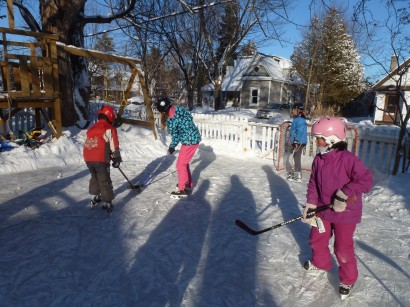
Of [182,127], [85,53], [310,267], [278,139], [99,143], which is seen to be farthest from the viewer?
[278,139]

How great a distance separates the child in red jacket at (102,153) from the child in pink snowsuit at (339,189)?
2.95m

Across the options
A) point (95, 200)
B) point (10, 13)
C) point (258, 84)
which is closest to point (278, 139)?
point (95, 200)

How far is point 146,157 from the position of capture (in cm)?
888

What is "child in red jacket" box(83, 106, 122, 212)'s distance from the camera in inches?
175

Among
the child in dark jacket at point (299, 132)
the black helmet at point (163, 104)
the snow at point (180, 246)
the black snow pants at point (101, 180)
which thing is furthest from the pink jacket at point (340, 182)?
the child in dark jacket at point (299, 132)

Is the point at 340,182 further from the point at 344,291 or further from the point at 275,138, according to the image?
the point at 275,138

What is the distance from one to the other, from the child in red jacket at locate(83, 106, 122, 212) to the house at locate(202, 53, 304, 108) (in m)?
32.2

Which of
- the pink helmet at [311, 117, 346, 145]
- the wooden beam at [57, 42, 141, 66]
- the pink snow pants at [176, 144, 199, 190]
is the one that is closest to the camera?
the pink helmet at [311, 117, 346, 145]

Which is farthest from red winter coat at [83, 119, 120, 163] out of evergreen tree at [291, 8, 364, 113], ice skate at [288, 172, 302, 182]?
evergreen tree at [291, 8, 364, 113]

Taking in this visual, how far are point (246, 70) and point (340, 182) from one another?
35.6m

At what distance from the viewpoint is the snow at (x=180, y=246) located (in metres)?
2.83

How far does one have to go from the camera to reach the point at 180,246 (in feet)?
12.2

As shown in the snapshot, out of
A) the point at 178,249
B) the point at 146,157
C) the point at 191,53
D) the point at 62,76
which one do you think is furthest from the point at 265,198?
the point at 191,53

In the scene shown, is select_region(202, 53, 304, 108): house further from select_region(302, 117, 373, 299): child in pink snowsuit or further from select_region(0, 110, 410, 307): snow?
select_region(302, 117, 373, 299): child in pink snowsuit
